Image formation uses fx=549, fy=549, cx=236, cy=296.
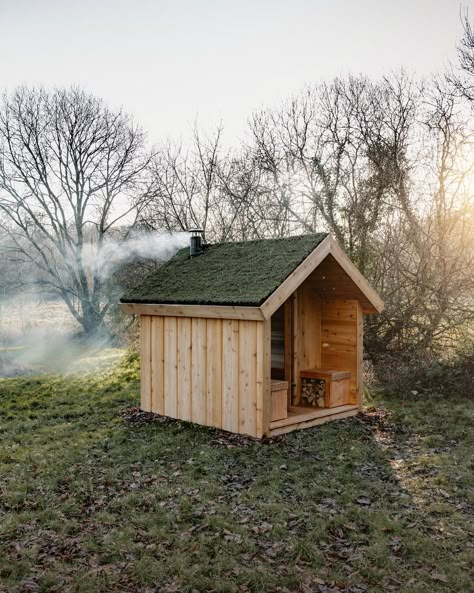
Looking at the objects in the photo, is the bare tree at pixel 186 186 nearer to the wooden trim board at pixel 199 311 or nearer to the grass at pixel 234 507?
the wooden trim board at pixel 199 311

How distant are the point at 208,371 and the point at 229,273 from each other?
1.62 m

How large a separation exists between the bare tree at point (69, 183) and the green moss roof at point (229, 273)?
10536mm

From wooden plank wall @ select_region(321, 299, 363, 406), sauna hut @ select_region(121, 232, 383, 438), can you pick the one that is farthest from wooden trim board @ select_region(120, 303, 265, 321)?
wooden plank wall @ select_region(321, 299, 363, 406)

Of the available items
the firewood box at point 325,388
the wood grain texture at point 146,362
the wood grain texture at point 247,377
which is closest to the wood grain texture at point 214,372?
the wood grain texture at point 247,377

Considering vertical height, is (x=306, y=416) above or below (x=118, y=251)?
below

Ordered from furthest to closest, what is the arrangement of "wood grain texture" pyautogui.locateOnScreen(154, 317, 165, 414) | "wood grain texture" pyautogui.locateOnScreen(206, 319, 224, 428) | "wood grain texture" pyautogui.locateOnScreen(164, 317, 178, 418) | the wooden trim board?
"wood grain texture" pyautogui.locateOnScreen(154, 317, 165, 414)
"wood grain texture" pyautogui.locateOnScreen(164, 317, 178, 418)
"wood grain texture" pyautogui.locateOnScreen(206, 319, 224, 428)
the wooden trim board

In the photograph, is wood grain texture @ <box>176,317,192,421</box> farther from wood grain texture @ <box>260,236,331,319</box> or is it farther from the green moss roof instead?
wood grain texture @ <box>260,236,331,319</box>

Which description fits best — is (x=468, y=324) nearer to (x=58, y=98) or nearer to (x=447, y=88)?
(x=447, y=88)

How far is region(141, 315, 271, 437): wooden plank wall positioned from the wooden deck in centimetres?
43

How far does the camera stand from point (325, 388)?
9469 millimetres

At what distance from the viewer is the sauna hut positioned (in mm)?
7941

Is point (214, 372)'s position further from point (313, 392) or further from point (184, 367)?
point (313, 392)

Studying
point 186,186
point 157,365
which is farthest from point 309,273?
point 186,186

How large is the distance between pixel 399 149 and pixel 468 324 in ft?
16.9
